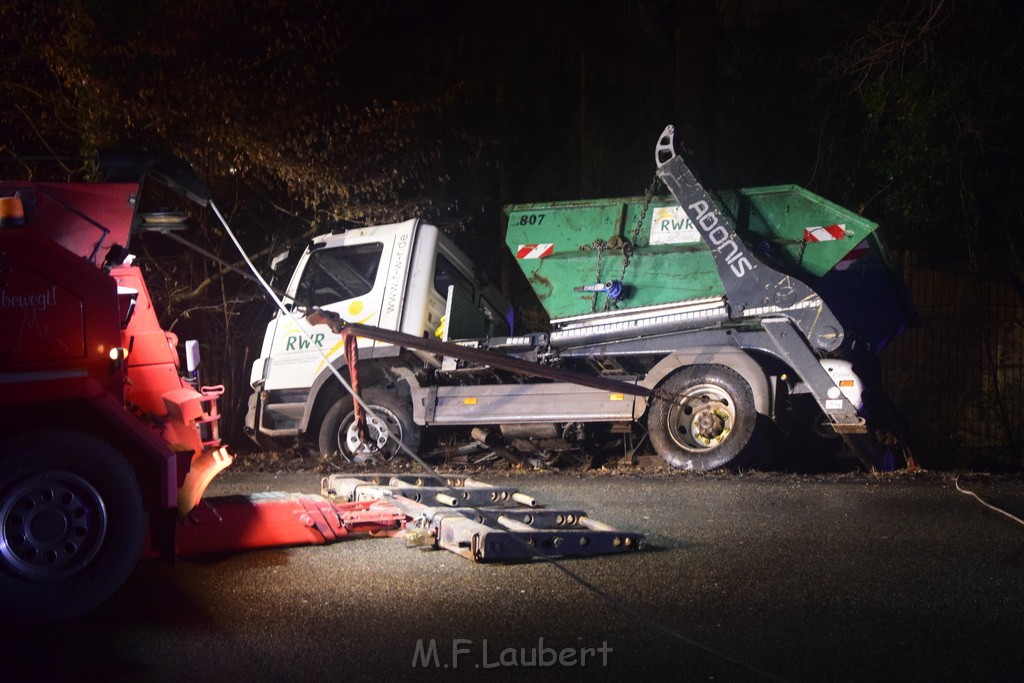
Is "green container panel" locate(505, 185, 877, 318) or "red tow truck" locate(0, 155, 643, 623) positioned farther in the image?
"green container panel" locate(505, 185, 877, 318)

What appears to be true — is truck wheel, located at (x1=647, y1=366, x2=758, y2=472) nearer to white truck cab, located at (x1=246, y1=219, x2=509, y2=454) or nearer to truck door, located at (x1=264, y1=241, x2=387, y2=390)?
white truck cab, located at (x1=246, y1=219, x2=509, y2=454)

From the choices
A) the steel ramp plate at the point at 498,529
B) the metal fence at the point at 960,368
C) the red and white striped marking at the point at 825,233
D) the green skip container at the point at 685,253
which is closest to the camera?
the steel ramp plate at the point at 498,529

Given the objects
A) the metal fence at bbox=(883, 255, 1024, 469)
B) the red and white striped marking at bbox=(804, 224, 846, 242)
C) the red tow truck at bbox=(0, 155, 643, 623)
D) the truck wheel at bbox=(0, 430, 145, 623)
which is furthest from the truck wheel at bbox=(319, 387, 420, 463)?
the metal fence at bbox=(883, 255, 1024, 469)

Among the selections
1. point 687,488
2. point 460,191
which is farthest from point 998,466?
point 460,191

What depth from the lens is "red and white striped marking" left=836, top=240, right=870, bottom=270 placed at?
9.19m

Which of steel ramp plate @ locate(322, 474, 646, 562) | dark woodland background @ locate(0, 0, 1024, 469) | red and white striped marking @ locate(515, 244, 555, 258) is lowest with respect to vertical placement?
steel ramp plate @ locate(322, 474, 646, 562)

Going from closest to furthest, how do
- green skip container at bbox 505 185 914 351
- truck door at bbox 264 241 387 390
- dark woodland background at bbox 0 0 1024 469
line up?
green skip container at bbox 505 185 914 351 → truck door at bbox 264 241 387 390 → dark woodland background at bbox 0 0 1024 469

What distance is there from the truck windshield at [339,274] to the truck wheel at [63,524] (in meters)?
6.38

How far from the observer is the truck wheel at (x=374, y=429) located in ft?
34.4

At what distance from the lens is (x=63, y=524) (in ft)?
14.3

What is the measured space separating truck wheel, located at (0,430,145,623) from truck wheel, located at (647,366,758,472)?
5595 millimetres

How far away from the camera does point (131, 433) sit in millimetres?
4605

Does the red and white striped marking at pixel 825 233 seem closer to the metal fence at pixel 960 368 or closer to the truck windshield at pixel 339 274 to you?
the metal fence at pixel 960 368

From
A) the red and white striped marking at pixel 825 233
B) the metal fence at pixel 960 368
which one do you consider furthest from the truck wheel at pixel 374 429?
the metal fence at pixel 960 368
